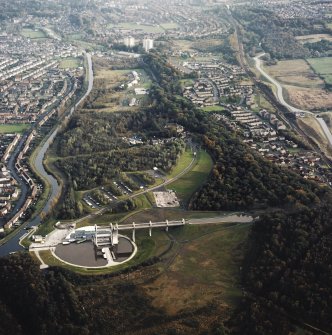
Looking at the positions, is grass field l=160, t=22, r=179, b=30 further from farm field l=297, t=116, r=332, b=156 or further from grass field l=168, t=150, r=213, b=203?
grass field l=168, t=150, r=213, b=203

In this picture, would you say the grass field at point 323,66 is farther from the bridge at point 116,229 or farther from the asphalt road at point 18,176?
the bridge at point 116,229

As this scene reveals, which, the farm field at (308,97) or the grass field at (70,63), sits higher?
the farm field at (308,97)

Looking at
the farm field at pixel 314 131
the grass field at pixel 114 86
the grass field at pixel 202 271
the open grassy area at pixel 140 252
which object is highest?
the grass field at pixel 202 271

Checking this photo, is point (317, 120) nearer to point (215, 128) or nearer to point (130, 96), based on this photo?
point (215, 128)

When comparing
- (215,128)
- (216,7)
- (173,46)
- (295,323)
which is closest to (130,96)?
(215,128)

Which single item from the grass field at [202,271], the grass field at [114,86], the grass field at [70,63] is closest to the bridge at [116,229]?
the grass field at [202,271]

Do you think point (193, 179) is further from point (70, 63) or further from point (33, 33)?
point (33, 33)
